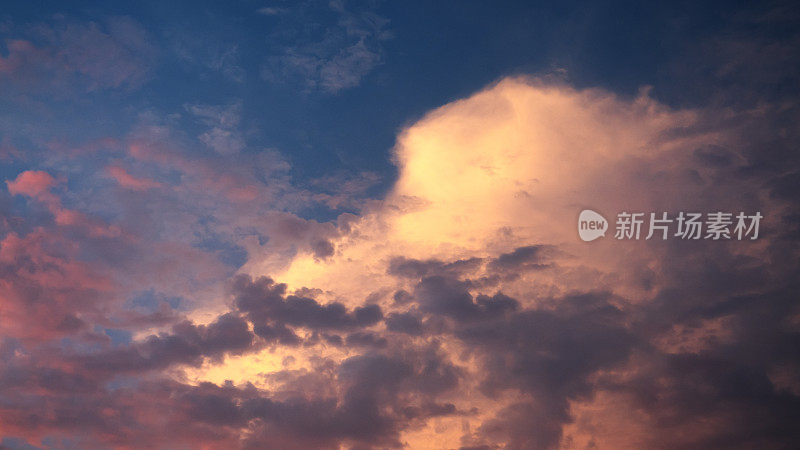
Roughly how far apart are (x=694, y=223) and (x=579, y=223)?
1193 cm

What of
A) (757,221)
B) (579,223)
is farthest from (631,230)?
(757,221)

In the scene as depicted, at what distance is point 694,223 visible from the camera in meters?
59.5

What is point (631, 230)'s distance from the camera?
193ft

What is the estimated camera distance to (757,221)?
194 feet

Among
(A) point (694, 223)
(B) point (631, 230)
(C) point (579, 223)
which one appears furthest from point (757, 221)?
(C) point (579, 223)

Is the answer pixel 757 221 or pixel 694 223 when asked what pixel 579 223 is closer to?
pixel 694 223

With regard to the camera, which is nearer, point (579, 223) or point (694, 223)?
point (694, 223)

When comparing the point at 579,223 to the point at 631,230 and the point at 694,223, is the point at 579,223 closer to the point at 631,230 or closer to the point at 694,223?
the point at 631,230

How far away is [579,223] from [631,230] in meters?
6.34

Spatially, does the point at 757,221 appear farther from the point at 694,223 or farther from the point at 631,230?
the point at 631,230

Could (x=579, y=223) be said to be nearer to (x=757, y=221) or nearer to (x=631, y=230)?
(x=631, y=230)

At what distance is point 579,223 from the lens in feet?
209

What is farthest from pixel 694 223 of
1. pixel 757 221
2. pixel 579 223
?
pixel 579 223

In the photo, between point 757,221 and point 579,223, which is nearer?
point 757,221
